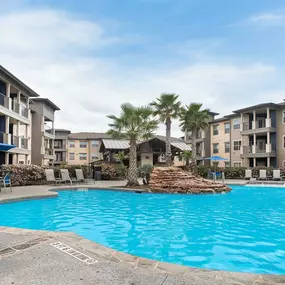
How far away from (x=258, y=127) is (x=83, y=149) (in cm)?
3290

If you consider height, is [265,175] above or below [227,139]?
below

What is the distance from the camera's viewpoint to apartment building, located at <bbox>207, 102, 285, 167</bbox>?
31781mm

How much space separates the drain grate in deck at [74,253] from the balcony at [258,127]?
3127 cm

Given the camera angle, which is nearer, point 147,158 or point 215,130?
point 147,158

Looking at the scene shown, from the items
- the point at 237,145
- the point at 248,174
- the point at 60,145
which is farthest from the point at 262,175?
the point at 60,145

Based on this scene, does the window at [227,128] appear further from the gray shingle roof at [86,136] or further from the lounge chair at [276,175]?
the gray shingle roof at [86,136]

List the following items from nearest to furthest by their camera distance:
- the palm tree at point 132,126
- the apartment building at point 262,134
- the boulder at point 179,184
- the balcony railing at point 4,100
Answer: the boulder at point 179,184 → the palm tree at point 132,126 → the balcony railing at point 4,100 → the apartment building at point 262,134

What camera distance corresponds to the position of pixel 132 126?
1909 centimetres

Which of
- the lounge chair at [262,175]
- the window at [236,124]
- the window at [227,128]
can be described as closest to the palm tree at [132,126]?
the lounge chair at [262,175]

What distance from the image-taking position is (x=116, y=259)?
409 centimetres

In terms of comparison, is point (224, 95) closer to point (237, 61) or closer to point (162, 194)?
point (237, 61)

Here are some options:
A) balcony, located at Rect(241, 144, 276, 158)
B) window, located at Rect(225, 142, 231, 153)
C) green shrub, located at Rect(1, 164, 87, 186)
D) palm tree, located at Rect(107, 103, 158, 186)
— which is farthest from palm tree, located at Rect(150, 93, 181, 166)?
window, located at Rect(225, 142, 231, 153)

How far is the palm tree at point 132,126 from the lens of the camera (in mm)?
19000

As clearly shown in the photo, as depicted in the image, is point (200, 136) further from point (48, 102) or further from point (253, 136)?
point (48, 102)
